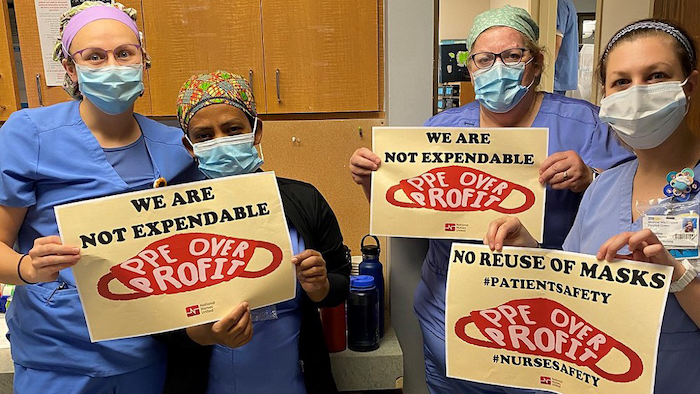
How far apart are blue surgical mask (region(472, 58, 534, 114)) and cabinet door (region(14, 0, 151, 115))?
57.2 inches

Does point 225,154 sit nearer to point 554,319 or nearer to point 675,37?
point 554,319

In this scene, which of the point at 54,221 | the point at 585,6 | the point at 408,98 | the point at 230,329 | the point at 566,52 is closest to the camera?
the point at 230,329

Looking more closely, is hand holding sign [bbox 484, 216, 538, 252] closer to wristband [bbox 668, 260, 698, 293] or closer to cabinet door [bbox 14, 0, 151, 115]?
wristband [bbox 668, 260, 698, 293]

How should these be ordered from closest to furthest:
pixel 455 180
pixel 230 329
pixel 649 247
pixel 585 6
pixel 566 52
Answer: pixel 649 247, pixel 230 329, pixel 455 180, pixel 566 52, pixel 585 6

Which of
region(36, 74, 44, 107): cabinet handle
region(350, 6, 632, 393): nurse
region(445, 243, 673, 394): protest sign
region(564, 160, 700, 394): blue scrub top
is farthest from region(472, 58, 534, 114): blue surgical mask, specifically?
region(36, 74, 44, 107): cabinet handle

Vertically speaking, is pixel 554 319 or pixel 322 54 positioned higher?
pixel 322 54

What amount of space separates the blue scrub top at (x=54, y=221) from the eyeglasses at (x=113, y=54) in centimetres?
17

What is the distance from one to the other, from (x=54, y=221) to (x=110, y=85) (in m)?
0.34

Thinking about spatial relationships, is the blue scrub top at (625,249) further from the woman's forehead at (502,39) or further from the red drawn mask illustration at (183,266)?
the red drawn mask illustration at (183,266)

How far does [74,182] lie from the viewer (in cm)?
117

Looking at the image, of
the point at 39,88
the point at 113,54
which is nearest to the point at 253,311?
the point at 113,54

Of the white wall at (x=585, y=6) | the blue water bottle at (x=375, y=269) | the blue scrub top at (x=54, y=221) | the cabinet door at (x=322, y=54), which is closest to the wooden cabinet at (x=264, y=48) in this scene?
the cabinet door at (x=322, y=54)

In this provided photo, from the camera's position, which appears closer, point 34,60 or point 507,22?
point 507,22

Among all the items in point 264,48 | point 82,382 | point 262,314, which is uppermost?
point 264,48
